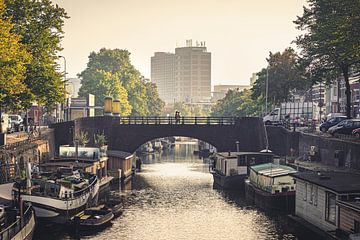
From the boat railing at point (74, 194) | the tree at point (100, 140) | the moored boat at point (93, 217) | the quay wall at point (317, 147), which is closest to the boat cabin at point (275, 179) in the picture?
the quay wall at point (317, 147)

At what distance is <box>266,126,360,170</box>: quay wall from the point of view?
222 feet

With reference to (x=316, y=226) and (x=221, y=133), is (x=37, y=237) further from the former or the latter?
(x=221, y=133)

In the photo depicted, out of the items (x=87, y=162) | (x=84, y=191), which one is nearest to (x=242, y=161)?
(x=87, y=162)

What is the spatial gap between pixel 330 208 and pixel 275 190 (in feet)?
53.2

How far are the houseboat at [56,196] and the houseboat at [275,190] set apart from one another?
60.8 ft

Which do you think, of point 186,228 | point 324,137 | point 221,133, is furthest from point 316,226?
point 221,133

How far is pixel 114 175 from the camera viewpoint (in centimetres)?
8756

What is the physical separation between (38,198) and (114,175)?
3642 cm

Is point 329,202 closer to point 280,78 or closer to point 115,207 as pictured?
point 115,207

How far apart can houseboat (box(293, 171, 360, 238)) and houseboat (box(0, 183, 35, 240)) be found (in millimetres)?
21999

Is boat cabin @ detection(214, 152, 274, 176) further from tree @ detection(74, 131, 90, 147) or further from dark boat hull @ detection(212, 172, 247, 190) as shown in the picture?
tree @ detection(74, 131, 90, 147)

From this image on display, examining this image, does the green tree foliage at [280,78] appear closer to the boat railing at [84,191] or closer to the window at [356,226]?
the boat railing at [84,191]

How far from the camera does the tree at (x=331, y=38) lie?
213 feet

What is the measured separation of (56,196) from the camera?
5369cm
